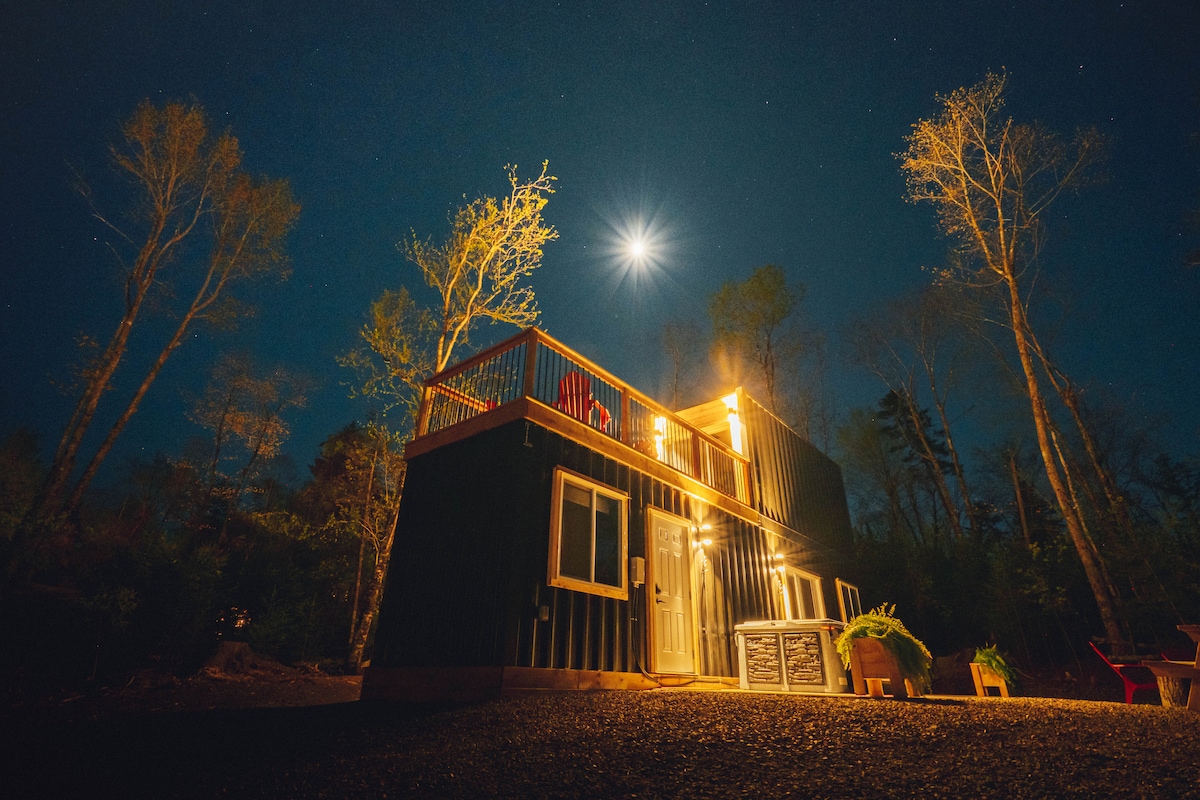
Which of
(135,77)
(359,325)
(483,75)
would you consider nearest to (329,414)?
(135,77)

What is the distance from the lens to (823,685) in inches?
204

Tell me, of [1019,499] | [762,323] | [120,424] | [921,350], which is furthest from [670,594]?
[921,350]

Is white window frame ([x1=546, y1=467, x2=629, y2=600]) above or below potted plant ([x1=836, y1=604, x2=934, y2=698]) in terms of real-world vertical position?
above

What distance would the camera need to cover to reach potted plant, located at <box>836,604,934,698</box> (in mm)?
4020

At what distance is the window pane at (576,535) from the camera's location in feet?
17.8

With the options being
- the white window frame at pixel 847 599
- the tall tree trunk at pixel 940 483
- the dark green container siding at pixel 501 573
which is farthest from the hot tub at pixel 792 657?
the tall tree trunk at pixel 940 483

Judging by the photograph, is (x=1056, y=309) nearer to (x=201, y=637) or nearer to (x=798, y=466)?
(x=798, y=466)

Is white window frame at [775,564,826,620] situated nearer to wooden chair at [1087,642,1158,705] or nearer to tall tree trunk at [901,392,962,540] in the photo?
wooden chair at [1087,642,1158,705]

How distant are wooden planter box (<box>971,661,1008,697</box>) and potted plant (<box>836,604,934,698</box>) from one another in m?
1.59

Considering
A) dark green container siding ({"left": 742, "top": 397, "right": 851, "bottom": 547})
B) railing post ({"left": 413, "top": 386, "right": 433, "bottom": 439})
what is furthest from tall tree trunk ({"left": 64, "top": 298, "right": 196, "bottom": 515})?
dark green container siding ({"left": 742, "top": 397, "right": 851, "bottom": 547})

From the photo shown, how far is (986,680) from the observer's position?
513 cm

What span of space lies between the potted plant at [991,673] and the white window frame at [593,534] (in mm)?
3720

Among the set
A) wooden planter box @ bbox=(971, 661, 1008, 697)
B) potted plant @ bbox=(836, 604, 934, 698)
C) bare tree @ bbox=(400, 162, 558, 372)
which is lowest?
wooden planter box @ bbox=(971, 661, 1008, 697)

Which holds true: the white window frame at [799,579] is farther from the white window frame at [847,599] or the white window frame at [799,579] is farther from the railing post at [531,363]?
the railing post at [531,363]
